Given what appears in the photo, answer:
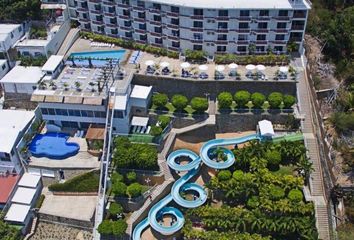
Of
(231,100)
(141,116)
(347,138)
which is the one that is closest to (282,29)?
(231,100)

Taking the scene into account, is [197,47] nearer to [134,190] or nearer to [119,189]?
[134,190]

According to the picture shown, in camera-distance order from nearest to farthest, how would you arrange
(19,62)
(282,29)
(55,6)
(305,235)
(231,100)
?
(305,235), (231,100), (282,29), (19,62), (55,6)

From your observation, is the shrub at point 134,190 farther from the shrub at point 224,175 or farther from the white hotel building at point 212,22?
the white hotel building at point 212,22

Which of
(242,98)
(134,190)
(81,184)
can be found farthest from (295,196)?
(81,184)

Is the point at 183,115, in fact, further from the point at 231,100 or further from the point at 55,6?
the point at 55,6

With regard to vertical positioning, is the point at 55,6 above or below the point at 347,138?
above

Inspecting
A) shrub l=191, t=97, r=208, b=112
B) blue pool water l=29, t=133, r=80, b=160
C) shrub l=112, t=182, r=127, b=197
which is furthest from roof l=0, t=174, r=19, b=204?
shrub l=191, t=97, r=208, b=112

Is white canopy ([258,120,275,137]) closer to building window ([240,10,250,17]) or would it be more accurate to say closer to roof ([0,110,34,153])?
building window ([240,10,250,17])
